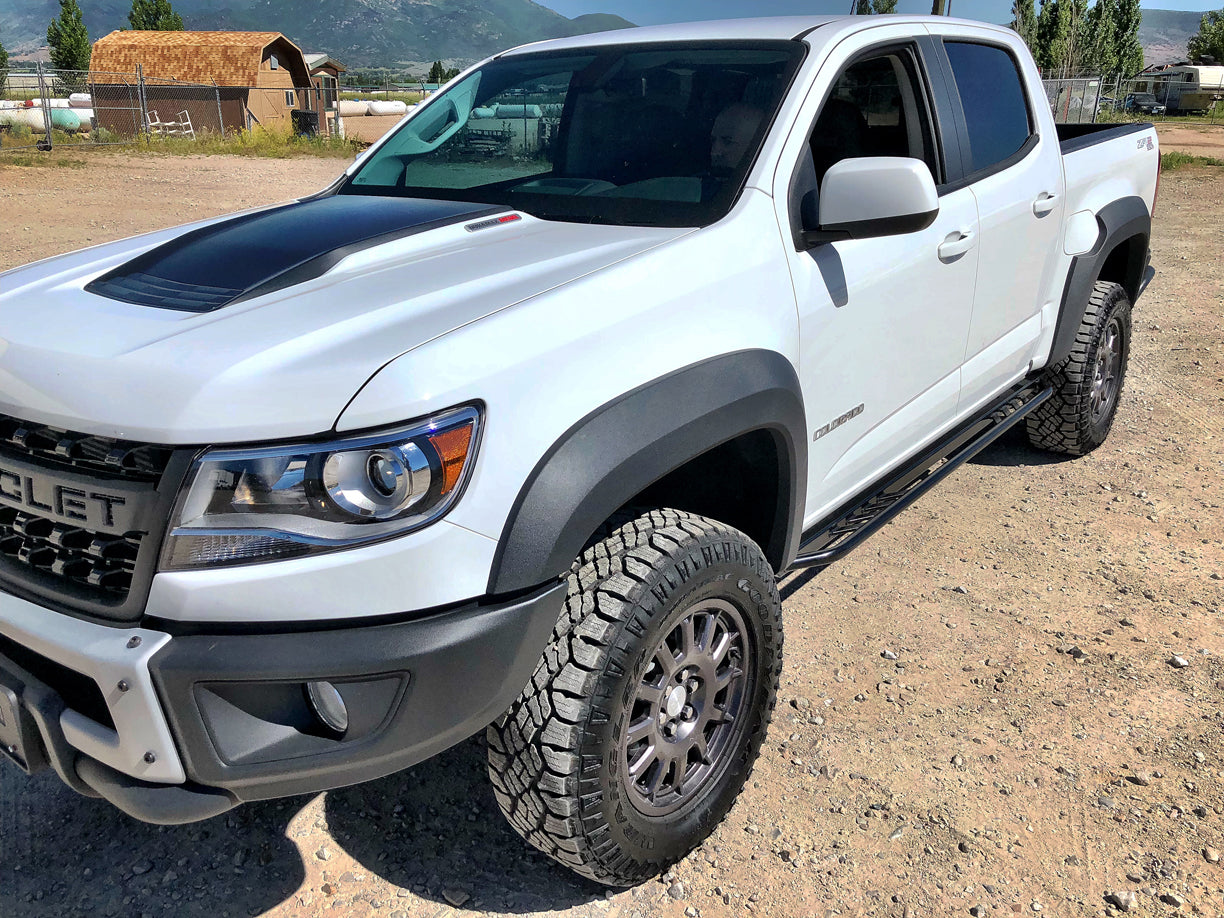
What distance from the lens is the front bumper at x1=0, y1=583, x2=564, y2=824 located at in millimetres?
1589

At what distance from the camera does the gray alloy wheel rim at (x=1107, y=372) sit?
4.51 m

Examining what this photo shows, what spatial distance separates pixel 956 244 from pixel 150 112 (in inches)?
1405

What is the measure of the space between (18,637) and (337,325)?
774 mm

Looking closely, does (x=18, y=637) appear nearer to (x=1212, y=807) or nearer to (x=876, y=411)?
(x=876, y=411)

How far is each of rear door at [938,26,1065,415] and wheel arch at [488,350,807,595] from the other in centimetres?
124

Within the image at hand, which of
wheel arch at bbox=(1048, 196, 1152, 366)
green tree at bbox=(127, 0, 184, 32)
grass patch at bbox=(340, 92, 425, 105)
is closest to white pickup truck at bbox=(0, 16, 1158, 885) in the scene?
wheel arch at bbox=(1048, 196, 1152, 366)

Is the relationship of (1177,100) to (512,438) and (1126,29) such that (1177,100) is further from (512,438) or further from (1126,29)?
(512,438)

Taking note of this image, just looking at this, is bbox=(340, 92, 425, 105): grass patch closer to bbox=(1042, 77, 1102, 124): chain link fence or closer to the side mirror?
bbox=(1042, 77, 1102, 124): chain link fence

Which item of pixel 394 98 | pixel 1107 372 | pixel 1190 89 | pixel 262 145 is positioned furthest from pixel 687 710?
pixel 394 98

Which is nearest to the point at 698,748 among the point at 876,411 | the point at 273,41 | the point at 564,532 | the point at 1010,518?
the point at 564,532

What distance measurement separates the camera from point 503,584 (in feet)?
5.57

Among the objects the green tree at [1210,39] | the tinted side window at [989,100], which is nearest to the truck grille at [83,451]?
the tinted side window at [989,100]

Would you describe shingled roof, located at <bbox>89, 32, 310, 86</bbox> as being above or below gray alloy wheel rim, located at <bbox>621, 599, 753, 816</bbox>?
above

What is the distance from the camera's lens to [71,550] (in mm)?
1718
